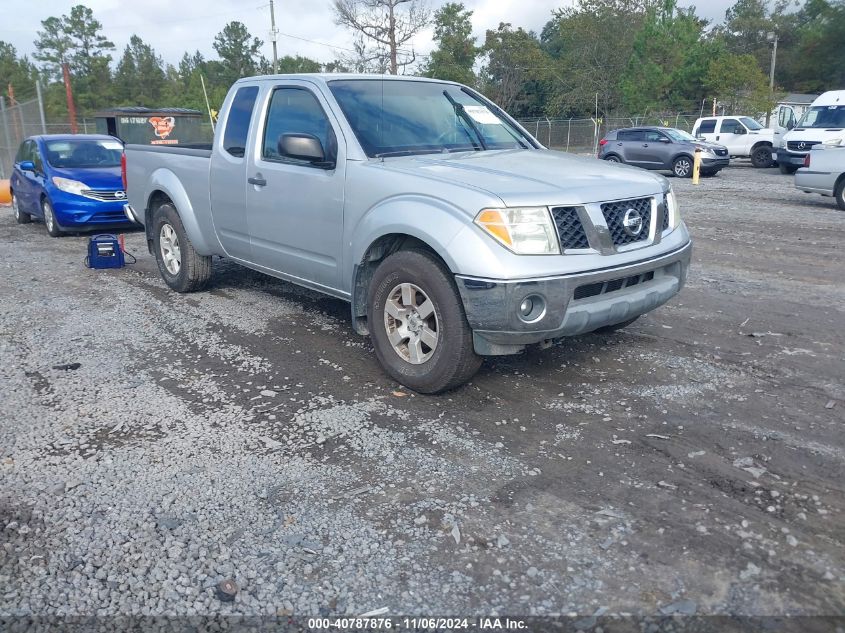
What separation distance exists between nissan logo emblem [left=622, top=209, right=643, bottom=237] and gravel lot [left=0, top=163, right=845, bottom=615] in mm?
993

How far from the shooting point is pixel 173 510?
330 centimetres

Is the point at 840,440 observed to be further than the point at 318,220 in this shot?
No

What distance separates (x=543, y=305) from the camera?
4027 mm

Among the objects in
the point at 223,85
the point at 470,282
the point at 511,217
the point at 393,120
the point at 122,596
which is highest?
the point at 223,85

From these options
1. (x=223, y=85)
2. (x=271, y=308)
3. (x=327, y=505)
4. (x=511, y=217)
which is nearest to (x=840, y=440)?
(x=511, y=217)

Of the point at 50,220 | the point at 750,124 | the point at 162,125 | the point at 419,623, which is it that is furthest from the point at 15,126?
the point at 750,124

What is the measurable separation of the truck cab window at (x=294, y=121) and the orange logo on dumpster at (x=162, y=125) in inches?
944

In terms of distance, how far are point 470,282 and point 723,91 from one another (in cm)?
4414

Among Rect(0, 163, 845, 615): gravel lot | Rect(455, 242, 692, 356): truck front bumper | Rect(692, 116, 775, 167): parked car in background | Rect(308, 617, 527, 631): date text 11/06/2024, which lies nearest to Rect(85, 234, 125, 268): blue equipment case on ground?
Rect(0, 163, 845, 615): gravel lot

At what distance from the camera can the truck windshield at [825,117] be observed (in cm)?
2053

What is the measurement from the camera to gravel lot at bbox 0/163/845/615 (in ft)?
9.03

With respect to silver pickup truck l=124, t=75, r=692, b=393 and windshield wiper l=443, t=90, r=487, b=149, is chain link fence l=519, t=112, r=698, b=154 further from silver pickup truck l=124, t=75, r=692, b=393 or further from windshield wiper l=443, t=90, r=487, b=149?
silver pickup truck l=124, t=75, r=692, b=393

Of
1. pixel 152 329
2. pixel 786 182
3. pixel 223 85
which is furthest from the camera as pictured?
pixel 223 85

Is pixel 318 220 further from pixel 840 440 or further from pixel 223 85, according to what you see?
pixel 223 85
